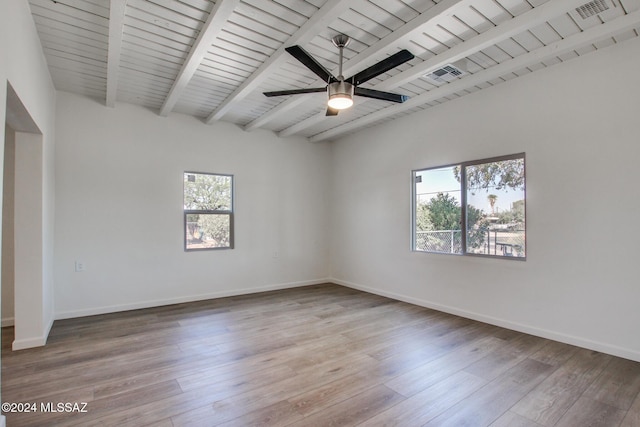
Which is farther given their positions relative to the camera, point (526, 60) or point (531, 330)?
point (531, 330)

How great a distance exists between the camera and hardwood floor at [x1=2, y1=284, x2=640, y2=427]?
225 centimetres

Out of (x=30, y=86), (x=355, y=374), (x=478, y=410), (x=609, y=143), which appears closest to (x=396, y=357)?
(x=355, y=374)

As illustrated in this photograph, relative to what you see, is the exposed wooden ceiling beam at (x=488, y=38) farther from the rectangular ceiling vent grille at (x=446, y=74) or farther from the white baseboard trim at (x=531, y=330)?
A: the white baseboard trim at (x=531, y=330)

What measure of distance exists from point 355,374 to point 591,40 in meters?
3.61

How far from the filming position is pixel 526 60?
3355mm

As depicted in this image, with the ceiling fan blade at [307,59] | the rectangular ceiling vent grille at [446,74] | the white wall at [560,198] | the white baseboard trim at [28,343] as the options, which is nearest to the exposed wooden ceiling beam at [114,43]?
the ceiling fan blade at [307,59]

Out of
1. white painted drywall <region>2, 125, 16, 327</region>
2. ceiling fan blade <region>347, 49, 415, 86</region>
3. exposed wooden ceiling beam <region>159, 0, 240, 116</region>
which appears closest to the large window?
ceiling fan blade <region>347, 49, 415, 86</region>

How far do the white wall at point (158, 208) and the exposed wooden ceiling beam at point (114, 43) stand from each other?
0.77 meters

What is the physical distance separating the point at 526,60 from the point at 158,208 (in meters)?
5.03

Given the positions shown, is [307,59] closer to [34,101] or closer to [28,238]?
[34,101]

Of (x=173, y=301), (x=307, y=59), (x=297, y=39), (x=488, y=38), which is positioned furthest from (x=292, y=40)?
(x=173, y=301)

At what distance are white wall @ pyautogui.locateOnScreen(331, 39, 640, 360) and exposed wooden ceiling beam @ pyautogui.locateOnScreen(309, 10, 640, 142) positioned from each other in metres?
0.41

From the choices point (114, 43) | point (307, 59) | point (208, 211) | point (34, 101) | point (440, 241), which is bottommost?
point (440, 241)

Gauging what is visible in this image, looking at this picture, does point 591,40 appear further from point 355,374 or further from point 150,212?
point 150,212
